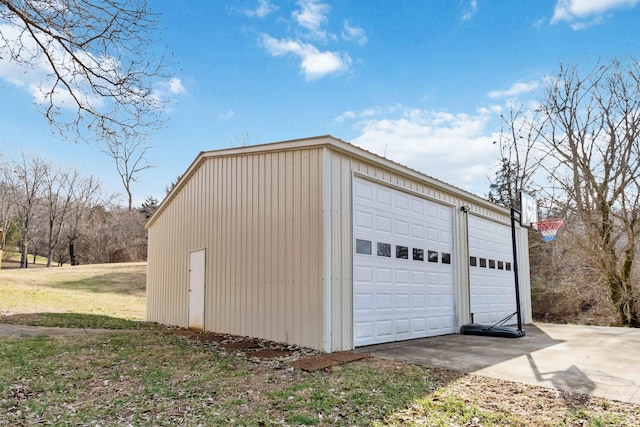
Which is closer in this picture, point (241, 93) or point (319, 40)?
point (319, 40)

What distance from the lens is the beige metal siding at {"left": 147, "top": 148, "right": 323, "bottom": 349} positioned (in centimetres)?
662

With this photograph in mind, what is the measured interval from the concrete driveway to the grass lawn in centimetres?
42

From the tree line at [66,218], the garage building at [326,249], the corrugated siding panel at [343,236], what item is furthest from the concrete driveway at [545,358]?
the tree line at [66,218]

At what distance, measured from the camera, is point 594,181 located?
15.1 meters

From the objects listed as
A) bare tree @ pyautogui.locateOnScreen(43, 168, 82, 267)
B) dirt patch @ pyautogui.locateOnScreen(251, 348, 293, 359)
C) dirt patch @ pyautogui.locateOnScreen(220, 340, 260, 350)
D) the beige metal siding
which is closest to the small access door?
the beige metal siding

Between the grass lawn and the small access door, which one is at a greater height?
the small access door

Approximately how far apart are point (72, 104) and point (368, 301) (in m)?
5.99

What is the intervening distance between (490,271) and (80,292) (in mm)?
16507

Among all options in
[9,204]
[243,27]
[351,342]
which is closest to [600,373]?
[351,342]

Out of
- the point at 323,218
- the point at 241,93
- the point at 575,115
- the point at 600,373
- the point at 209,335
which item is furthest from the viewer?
the point at 575,115

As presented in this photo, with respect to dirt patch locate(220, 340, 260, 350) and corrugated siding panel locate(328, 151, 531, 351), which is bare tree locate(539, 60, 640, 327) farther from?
dirt patch locate(220, 340, 260, 350)

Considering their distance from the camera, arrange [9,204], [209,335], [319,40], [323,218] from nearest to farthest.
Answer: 1. [323,218]
2. [209,335]
3. [319,40]
4. [9,204]

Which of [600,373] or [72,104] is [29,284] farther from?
[600,373]

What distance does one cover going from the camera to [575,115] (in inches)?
647
